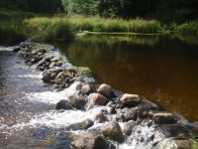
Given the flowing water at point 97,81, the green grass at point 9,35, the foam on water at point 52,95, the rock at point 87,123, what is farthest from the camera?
the green grass at point 9,35

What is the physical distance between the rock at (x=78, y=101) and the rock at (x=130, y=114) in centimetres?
→ 122

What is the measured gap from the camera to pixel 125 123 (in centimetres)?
413

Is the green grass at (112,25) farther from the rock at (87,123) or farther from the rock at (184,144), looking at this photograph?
the rock at (184,144)

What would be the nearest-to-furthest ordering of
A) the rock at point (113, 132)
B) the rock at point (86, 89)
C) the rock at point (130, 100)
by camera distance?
the rock at point (113, 132) < the rock at point (130, 100) < the rock at point (86, 89)

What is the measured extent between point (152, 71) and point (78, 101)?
281 centimetres

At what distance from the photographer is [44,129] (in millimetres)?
4168

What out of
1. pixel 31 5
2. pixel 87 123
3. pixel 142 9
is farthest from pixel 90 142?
pixel 31 5

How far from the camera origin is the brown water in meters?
4.98

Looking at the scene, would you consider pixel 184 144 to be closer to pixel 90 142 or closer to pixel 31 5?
pixel 90 142

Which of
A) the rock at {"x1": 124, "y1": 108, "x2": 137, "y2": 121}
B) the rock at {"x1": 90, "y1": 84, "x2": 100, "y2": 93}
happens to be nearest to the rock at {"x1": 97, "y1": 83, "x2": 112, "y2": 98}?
the rock at {"x1": 90, "y1": 84, "x2": 100, "y2": 93}

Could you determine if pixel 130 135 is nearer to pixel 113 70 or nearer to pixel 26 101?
pixel 26 101

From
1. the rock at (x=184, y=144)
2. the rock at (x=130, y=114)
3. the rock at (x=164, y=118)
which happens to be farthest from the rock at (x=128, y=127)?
the rock at (x=184, y=144)

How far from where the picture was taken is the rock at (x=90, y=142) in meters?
3.46

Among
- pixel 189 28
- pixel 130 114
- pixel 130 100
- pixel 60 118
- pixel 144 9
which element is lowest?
pixel 60 118
